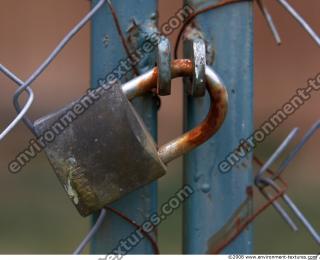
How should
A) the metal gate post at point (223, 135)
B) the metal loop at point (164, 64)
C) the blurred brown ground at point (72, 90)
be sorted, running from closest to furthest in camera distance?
the metal loop at point (164, 64) → the metal gate post at point (223, 135) → the blurred brown ground at point (72, 90)

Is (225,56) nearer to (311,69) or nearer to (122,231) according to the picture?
(122,231)

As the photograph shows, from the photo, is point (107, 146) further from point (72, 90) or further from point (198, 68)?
point (72, 90)

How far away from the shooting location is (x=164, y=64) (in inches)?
23.3

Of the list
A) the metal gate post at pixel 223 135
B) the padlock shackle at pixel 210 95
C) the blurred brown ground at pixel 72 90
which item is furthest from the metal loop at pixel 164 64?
the blurred brown ground at pixel 72 90

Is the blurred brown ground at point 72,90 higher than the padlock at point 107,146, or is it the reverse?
the padlock at point 107,146

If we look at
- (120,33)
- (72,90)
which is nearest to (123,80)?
(120,33)

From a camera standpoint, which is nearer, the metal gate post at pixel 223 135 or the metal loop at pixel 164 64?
the metal loop at pixel 164 64

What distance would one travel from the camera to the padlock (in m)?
0.62

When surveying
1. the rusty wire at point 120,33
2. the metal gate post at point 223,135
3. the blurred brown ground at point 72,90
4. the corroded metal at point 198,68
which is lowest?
the blurred brown ground at point 72,90

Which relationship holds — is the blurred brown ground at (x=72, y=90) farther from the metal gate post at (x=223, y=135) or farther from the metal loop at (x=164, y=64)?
the metal loop at (x=164, y=64)

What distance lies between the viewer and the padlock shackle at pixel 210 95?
0.61 meters

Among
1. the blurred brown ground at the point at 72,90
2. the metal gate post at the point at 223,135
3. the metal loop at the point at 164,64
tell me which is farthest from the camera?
the blurred brown ground at the point at 72,90

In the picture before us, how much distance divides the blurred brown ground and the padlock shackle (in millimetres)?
2293

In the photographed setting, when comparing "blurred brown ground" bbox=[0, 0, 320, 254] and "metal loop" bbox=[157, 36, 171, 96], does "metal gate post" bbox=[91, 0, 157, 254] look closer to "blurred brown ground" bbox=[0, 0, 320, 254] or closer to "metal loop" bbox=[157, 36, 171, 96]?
"metal loop" bbox=[157, 36, 171, 96]
